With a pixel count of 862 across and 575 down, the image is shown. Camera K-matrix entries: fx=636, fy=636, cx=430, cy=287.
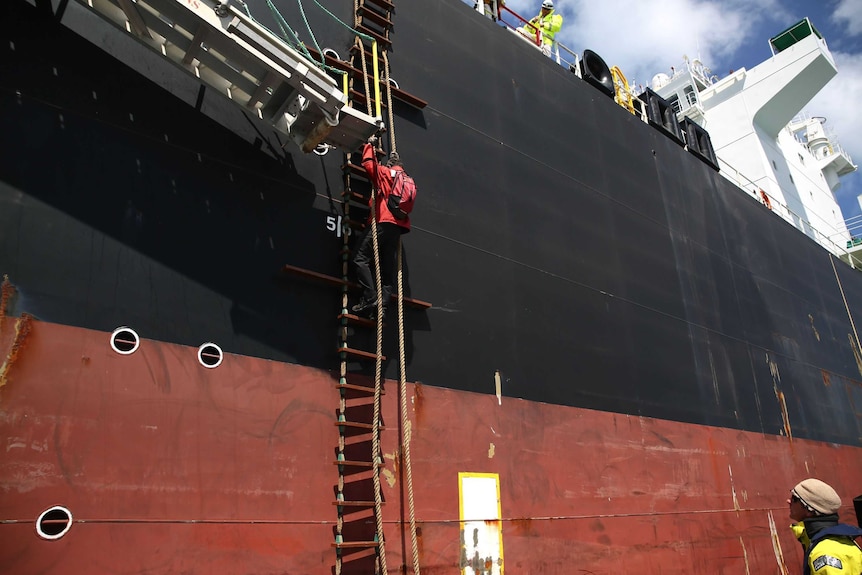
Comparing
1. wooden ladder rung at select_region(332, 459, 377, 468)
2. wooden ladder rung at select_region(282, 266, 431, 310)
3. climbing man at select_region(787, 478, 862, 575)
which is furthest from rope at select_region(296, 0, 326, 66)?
climbing man at select_region(787, 478, 862, 575)

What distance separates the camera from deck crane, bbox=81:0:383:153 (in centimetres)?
390

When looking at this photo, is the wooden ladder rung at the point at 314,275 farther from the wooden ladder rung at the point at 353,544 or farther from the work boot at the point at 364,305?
the wooden ladder rung at the point at 353,544

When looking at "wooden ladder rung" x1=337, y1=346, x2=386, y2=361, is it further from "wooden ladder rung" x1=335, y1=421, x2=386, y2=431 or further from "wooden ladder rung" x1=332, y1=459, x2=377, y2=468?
"wooden ladder rung" x1=332, y1=459, x2=377, y2=468

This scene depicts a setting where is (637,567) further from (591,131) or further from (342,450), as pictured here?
(591,131)

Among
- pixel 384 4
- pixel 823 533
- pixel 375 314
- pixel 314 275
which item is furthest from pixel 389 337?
pixel 384 4

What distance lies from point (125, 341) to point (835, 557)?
371cm

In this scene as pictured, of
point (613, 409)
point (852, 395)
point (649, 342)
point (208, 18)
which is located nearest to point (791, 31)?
point (852, 395)

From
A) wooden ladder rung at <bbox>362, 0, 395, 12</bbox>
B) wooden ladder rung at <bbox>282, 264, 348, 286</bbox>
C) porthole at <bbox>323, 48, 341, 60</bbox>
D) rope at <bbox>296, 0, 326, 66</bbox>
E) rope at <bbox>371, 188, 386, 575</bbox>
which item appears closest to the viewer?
rope at <bbox>371, 188, 386, 575</bbox>

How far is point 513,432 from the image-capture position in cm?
547

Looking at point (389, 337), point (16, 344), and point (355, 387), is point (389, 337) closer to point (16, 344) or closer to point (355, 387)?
point (355, 387)

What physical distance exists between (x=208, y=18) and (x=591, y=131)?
17.8ft

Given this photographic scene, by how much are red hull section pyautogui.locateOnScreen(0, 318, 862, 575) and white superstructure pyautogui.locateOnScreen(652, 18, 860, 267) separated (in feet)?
39.2

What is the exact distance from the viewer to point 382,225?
16.0ft

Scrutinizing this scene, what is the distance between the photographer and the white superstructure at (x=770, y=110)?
53.9ft
